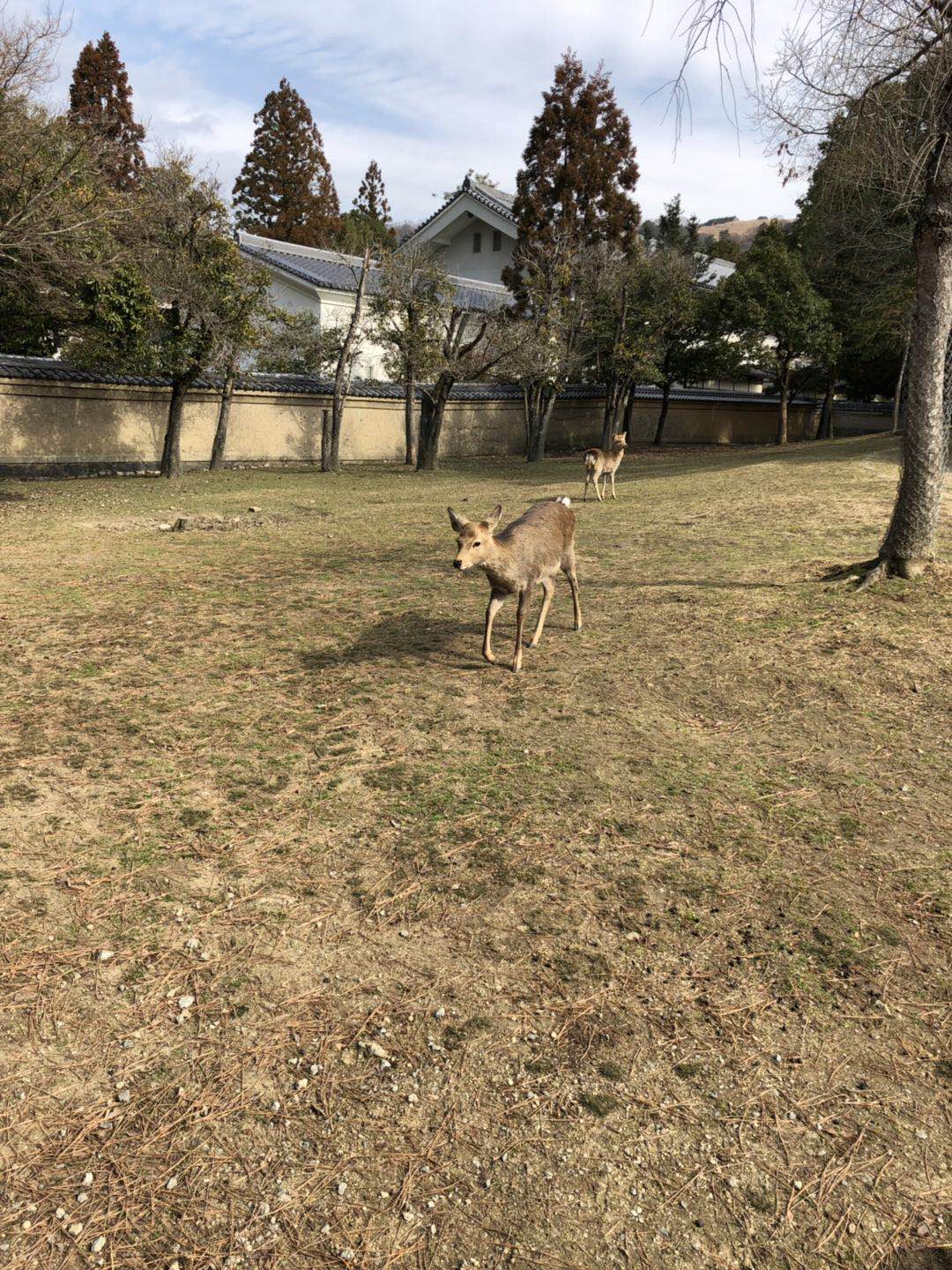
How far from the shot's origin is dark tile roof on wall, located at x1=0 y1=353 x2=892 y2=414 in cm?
1972

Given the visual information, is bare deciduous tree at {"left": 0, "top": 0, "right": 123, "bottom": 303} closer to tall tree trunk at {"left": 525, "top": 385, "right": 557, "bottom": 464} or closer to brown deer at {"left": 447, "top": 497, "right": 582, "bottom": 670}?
brown deer at {"left": 447, "top": 497, "right": 582, "bottom": 670}

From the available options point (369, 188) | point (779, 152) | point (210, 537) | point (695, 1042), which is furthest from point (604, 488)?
point (369, 188)

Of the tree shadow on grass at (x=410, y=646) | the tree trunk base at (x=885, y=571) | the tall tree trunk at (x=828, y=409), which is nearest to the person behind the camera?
the tree shadow on grass at (x=410, y=646)

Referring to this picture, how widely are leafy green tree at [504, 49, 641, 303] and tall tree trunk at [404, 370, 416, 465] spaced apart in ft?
14.7

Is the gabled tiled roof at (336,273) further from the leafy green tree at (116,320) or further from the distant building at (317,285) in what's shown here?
the leafy green tree at (116,320)

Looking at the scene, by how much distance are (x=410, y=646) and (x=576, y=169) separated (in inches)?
950

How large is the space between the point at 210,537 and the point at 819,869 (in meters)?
9.16

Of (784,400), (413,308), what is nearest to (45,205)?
(413,308)

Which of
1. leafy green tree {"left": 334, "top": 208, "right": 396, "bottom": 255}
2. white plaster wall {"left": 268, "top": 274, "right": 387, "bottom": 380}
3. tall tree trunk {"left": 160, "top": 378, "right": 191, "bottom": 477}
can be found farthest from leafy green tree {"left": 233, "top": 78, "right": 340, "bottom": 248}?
tall tree trunk {"left": 160, "top": 378, "right": 191, "bottom": 477}

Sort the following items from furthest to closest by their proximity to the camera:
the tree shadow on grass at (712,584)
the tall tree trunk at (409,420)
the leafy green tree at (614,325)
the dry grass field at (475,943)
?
the tall tree trunk at (409,420)
the leafy green tree at (614,325)
the tree shadow on grass at (712,584)
the dry grass field at (475,943)

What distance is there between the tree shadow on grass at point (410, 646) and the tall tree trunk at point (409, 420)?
61.3 feet

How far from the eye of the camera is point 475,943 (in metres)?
3.26

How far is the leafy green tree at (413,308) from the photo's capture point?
22.6m

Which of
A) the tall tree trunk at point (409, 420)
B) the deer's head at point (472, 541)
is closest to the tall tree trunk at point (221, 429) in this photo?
the tall tree trunk at point (409, 420)
